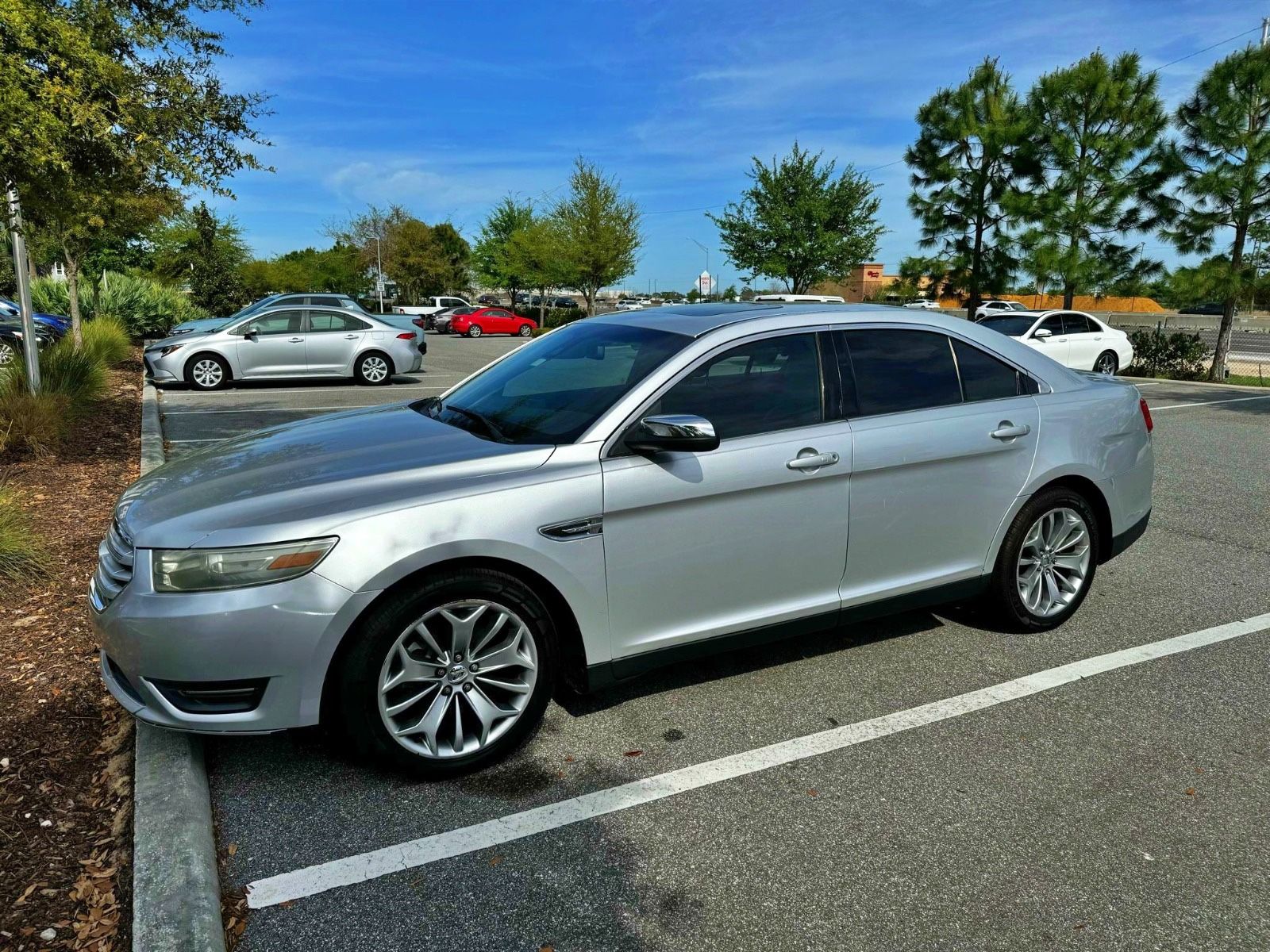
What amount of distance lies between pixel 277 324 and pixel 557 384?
45.6 feet

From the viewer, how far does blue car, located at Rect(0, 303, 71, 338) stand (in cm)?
2030

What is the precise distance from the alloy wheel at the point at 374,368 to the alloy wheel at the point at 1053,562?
1445cm

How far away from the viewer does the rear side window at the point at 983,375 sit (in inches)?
167

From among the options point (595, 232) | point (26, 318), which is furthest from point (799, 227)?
point (26, 318)

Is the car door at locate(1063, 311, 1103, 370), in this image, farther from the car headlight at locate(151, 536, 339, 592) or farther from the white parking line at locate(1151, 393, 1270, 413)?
the car headlight at locate(151, 536, 339, 592)

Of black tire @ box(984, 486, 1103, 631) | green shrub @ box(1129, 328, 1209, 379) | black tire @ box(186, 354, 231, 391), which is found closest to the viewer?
black tire @ box(984, 486, 1103, 631)

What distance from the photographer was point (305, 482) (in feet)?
10.4

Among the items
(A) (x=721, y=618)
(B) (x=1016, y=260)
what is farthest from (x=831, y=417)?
(B) (x=1016, y=260)

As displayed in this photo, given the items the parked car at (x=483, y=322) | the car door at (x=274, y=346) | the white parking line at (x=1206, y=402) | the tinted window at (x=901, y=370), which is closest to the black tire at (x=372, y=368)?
the car door at (x=274, y=346)

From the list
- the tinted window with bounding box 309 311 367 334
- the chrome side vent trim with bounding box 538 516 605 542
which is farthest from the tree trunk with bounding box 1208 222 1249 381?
the chrome side vent trim with bounding box 538 516 605 542

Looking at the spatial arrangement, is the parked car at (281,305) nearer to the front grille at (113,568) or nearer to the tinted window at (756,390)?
the front grille at (113,568)

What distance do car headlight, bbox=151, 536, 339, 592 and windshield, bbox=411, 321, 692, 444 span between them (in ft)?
3.09

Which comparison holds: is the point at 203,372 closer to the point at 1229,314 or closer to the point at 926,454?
the point at 926,454

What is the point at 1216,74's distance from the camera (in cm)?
1969
